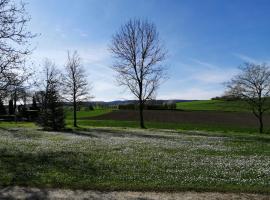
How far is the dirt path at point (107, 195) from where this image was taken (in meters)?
9.99

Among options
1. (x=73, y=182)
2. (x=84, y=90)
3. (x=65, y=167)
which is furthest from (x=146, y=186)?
(x=84, y=90)

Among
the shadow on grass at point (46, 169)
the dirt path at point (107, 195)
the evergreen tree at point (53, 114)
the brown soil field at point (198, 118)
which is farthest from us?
the brown soil field at point (198, 118)

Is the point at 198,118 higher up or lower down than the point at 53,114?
lower down

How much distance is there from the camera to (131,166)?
15047 millimetres

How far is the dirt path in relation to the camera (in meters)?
9.99

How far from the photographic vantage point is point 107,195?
10258 mm

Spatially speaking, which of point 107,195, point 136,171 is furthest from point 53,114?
point 107,195

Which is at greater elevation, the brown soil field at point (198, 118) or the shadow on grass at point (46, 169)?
the brown soil field at point (198, 118)

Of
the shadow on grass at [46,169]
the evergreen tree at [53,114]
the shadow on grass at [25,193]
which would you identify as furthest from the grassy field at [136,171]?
the evergreen tree at [53,114]

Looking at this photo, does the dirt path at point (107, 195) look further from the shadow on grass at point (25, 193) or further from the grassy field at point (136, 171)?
the grassy field at point (136, 171)

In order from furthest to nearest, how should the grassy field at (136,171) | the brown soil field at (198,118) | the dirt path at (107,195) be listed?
the brown soil field at (198,118) < the grassy field at (136,171) < the dirt path at (107,195)

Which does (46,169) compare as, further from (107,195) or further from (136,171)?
(107,195)

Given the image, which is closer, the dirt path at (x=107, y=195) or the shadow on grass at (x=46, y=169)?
the dirt path at (x=107, y=195)

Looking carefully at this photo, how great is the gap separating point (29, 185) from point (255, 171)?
307 inches
